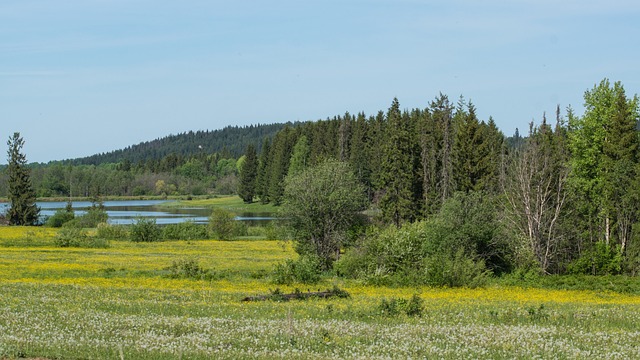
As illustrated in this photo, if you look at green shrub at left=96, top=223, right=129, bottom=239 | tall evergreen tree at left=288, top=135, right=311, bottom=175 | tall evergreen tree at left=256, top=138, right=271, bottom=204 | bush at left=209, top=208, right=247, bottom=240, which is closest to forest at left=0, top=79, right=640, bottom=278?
bush at left=209, top=208, right=247, bottom=240

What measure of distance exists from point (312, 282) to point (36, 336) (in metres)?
25.5

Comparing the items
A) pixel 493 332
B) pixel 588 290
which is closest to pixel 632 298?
pixel 588 290

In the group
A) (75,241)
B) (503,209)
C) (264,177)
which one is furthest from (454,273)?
(264,177)

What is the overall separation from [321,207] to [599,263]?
22.3 m

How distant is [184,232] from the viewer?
92.9m

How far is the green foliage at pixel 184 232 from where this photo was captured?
91.7 meters

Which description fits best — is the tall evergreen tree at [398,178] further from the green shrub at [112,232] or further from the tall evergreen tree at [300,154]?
the tall evergreen tree at [300,154]

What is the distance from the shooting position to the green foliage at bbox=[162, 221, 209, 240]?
3610 inches

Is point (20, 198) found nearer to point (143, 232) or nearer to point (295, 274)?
point (143, 232)

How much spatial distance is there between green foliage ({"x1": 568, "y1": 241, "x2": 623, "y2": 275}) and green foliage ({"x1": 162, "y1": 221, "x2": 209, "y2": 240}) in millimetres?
51799

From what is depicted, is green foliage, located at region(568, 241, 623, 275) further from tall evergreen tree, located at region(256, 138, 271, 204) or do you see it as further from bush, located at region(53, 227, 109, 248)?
tall evergreen tree, located at region(256, 138, 271, 204)

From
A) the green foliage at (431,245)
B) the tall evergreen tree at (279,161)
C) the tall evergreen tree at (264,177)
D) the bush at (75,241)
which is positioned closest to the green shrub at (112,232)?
the bush at (75,241)

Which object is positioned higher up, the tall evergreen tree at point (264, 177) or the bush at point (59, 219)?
the tall evergreen tree at point (264, 177)

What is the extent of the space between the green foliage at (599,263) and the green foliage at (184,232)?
51.8 meters
